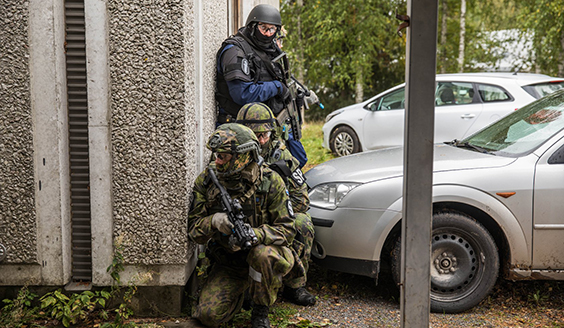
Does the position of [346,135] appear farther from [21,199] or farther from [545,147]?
[21,199]

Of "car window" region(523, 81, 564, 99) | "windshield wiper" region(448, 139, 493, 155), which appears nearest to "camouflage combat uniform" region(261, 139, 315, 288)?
"windshield wiper" region(448, 139, 493, 155)

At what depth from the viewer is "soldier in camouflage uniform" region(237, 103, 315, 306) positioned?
3.90 m

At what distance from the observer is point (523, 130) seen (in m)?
4.27

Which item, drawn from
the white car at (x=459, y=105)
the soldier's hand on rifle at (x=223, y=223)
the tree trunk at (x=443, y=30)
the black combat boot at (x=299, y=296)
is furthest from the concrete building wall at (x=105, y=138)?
the tree trunk at (x=443, y=30)

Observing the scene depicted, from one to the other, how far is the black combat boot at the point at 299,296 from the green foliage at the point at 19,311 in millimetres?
1773

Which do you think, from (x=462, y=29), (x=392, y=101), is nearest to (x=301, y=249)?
(x=392, y=101)

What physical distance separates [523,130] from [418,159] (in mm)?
2028

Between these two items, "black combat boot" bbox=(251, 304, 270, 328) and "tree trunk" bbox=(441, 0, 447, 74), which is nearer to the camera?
"black combat boot" bbox=(251, 304, 270, 328)

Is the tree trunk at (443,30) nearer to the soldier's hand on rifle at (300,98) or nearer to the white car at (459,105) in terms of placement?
the white car at (459,105)

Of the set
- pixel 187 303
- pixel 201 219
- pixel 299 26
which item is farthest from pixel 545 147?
pixel 299 26

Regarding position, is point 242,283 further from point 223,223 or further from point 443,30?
point 443,30

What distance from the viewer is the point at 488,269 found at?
3850mm

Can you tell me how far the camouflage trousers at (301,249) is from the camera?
382cm

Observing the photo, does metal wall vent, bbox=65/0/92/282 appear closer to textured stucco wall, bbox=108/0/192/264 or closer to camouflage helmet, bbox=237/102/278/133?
textured stucco wall, bbox=108/0/192/264
